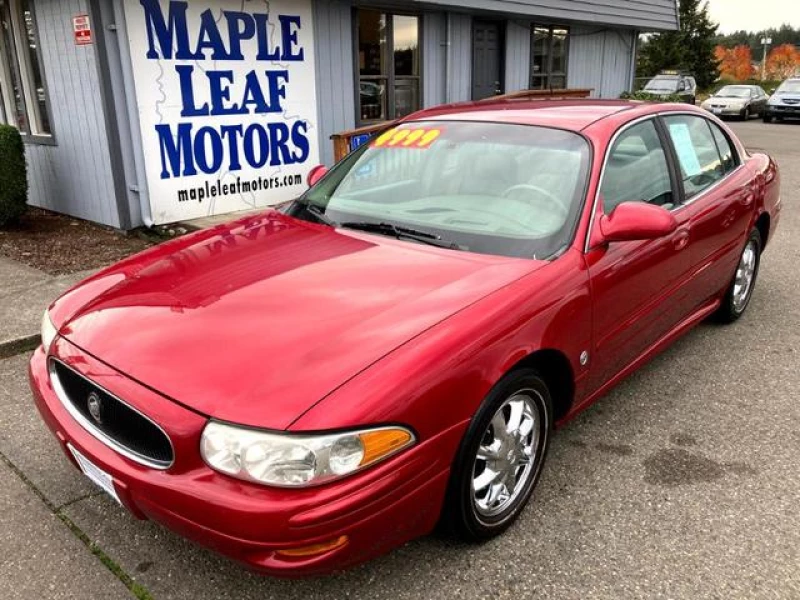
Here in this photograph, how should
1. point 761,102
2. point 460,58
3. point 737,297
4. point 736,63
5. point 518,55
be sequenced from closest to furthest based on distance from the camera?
point 737,297 → point 460,58 → point 518,55 → point 761,102 → point 736,63

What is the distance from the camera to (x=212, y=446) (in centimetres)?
192

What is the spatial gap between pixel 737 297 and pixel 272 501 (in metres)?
3.92

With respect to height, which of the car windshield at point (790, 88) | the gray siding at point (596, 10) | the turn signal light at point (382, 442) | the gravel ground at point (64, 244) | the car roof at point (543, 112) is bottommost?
the gravel ground at point (64, 244)

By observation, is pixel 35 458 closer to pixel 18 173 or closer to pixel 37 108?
pixel 18 173

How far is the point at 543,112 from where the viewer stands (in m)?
3.41

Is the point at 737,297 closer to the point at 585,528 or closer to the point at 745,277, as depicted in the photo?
the point at 745,277

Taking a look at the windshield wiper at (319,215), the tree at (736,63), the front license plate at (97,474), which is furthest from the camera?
the tree at (736,63)

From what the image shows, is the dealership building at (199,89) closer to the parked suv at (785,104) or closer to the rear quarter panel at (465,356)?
the rear quarter panel at (465,356)

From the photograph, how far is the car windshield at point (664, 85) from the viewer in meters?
24.0

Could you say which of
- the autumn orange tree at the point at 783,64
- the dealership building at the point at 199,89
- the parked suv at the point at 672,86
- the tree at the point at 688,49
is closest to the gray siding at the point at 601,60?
the dealership building at the point at 199,89

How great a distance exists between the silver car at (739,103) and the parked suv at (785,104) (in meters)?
0.42

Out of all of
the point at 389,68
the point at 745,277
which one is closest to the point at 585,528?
the point at 745,277

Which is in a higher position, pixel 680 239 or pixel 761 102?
pixel 680 239

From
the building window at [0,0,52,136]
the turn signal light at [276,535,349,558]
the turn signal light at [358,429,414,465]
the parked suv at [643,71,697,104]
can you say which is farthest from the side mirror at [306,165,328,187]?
the parked suv at [643,71,697,104]
